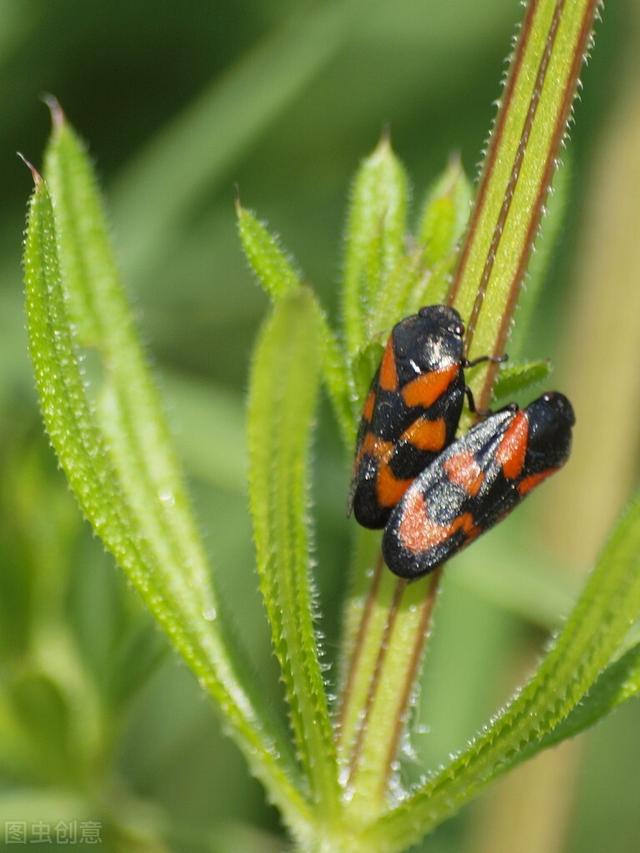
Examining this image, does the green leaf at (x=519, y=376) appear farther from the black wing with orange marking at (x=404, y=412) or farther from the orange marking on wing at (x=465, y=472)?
the orange marking on wing at (x=465, y=472)

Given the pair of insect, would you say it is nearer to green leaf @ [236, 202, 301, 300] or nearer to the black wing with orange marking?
the black wing with orange marking

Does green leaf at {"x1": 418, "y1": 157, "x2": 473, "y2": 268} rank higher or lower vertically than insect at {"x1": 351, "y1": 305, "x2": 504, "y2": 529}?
higher

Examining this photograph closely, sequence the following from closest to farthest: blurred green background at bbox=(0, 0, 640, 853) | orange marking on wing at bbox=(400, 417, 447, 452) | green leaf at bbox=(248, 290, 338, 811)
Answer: green leaf at bbox=(248, 290, 338, 811), orange marking on wing at bbox=(400, 417, 447, 452), blurred green background at bbox=(0, 0, 640, 853)

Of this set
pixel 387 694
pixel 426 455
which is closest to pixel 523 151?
pixel 426 455

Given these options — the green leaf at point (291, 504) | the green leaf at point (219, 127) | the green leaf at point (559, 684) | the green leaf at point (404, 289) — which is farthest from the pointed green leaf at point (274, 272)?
the green leaf at point (219, 127)

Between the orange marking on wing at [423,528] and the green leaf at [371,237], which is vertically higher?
the green leaf at [371,237]

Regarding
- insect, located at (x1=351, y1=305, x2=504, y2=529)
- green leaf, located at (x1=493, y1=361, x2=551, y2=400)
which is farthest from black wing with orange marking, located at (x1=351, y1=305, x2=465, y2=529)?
green leaf, located at (x1=493, y1=361, x2=551, y2=400)

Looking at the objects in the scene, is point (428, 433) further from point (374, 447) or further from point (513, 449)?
point (513, 449)

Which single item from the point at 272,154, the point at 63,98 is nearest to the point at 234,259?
the point at 272,154
